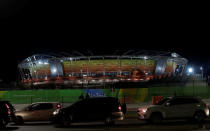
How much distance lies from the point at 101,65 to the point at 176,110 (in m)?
52.5

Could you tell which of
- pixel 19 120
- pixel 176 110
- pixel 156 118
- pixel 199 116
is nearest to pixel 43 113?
pixel 19 120

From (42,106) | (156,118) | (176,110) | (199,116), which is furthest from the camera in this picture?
(42,106)

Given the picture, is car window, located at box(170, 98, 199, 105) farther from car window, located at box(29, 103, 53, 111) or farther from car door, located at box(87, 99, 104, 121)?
car window, located at box(29, 103, 53, 111)

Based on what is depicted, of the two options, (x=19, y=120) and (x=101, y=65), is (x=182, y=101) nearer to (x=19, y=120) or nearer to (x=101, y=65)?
(x=19, y=120)

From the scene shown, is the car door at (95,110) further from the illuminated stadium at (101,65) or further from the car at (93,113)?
the illuminated stadium at (101,65)

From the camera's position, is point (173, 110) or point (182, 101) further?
point (182, 101)

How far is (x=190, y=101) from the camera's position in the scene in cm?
1811

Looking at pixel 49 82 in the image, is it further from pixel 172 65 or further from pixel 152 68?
pixel 172 65

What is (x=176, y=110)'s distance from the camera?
58.0 ft

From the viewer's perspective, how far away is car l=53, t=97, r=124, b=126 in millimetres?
17406

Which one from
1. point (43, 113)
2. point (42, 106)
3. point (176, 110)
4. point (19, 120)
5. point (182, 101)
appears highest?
point (182, 101)

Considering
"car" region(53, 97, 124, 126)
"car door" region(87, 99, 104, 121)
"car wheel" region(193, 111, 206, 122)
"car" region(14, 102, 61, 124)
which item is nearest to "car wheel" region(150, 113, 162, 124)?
"car" region(53, 97, 124, 126)

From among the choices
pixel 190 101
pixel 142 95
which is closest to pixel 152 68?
pixel 142 95

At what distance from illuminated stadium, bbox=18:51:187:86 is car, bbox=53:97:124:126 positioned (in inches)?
1776
